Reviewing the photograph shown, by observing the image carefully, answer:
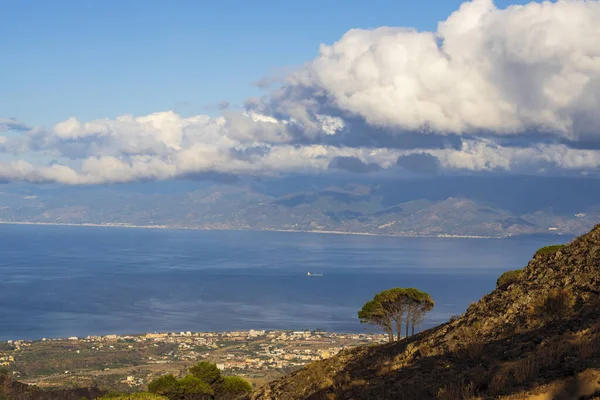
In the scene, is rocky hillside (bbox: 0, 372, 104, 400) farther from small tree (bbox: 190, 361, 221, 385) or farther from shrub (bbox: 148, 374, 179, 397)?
small tree (bbox: 190, 361, 221, 385)

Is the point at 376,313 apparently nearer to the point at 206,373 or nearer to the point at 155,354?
the point at 206,373

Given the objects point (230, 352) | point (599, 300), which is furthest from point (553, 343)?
point (230, 352)

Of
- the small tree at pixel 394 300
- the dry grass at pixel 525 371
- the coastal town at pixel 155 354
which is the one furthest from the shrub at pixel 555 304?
the coastal town at pixel 155 354

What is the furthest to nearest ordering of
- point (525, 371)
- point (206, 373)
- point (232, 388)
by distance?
A: 1. point (206, 373)
2. point (232, 388)
3. point (525, 371)

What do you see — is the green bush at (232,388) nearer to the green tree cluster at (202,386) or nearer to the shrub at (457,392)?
the green tree cluster at (202,386)

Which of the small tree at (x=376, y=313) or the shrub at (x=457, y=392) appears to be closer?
the shrub at (x=457, y=392)

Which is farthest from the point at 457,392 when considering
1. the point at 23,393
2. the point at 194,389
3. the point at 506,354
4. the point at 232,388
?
the point at 23,393
